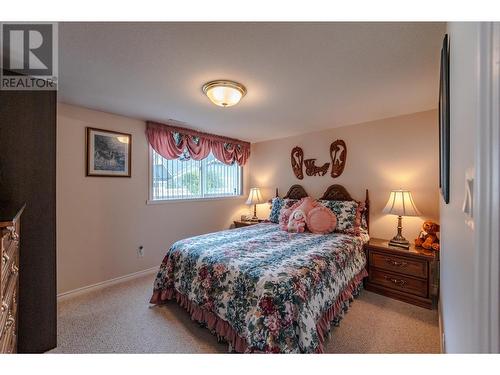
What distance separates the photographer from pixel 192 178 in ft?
11.9

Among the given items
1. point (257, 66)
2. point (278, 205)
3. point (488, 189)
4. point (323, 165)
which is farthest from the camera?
point (278, 205)

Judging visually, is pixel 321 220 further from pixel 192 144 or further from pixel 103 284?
pixel 103 284

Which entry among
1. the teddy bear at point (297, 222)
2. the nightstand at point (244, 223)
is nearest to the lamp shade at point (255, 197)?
the nightstand at point (244, 223)

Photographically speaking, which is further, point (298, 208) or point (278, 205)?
point (278, 205)

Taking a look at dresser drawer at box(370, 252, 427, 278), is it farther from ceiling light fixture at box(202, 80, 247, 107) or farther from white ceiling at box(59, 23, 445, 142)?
ceiling light fixture at box(202, 80, 247, 107)

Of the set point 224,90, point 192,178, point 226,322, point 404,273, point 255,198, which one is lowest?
point 226,322

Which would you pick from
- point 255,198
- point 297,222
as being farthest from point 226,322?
point 255,198

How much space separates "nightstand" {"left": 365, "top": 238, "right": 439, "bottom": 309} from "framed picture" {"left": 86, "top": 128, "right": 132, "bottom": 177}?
10.4 feet

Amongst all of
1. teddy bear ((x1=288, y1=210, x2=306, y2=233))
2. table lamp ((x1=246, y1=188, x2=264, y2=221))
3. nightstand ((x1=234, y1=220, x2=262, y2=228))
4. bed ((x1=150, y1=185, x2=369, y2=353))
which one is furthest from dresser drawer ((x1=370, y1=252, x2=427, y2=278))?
table lamp ((x1=246, y1=188, x2=264, y2=221))

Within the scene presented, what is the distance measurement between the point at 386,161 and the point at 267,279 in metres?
2.36

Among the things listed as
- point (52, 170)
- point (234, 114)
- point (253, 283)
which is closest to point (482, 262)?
point (253, 283)

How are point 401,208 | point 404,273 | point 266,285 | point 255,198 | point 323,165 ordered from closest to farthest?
point 266,285
point 404,273
point 401,208
point 323,165
point 255,198

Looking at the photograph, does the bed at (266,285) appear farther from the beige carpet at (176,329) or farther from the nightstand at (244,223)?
the nightstand at (244,223)
